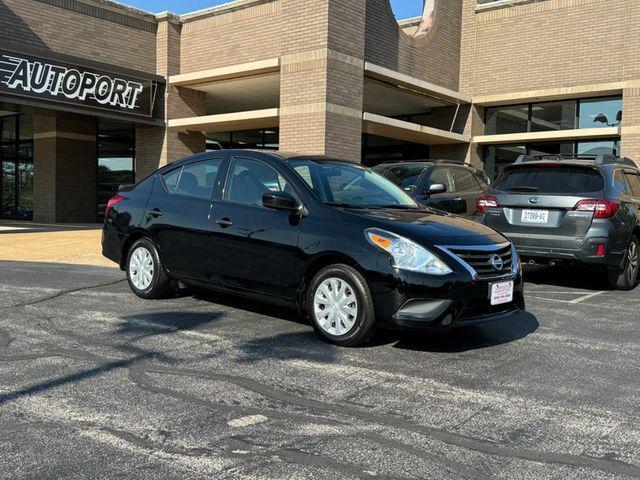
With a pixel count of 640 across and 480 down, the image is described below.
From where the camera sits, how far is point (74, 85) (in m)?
15.5

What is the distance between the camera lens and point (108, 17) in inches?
661

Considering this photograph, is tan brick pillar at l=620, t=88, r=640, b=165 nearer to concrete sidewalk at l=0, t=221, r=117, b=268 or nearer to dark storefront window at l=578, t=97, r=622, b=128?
dark storefront window at l=578, t=97, r=622, b=128

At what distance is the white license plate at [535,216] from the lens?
26.6ft

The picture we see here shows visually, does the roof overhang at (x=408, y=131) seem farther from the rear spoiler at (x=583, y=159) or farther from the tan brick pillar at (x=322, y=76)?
the rear spoiler at (x=583, y=159)

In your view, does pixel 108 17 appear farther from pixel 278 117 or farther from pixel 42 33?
pixel 278 117

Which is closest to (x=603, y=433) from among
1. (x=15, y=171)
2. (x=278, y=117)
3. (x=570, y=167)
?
(x=570, y=167)

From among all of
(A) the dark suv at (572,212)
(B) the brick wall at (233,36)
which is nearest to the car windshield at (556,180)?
(A) the dark suv at (572,212)

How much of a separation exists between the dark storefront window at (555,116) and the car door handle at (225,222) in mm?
14331

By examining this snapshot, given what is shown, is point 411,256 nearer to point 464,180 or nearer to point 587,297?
point 587,297

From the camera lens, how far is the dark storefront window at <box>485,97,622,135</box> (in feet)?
56.0

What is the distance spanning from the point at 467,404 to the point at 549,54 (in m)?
16.0

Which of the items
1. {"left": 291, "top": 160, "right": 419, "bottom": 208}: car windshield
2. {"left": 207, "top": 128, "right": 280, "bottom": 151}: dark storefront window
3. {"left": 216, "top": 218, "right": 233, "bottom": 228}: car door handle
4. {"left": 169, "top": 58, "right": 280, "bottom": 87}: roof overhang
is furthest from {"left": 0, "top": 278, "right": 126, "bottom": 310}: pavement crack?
{"left": 207, "top": 128, "right": 280, "bottom": 151}: dark storefront window

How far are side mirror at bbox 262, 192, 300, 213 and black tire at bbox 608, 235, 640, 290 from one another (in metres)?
5.12

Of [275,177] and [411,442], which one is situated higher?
[275,177]
